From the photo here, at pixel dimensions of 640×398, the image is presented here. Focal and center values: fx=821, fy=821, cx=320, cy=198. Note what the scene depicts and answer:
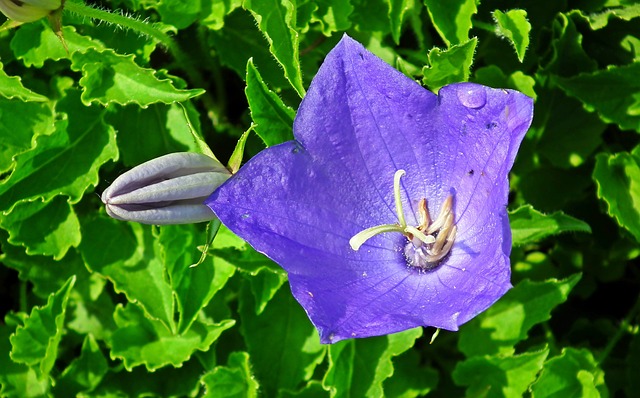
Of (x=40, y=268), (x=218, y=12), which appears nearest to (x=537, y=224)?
(x=218, y=12)

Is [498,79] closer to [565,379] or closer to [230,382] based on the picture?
[565,379]

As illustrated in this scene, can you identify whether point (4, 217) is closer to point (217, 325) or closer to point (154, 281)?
point (154, 281)

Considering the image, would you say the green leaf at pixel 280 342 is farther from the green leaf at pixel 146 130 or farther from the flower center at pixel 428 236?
the flower center at pixel 428 236

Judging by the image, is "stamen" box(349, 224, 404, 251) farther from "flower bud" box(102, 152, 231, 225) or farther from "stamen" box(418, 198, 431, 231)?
"flower bud" box(102, 152, 231, 225)

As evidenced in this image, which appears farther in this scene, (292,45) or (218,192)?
(292,45)

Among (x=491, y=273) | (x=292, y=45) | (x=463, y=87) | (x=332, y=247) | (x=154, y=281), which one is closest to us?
(x=491, y=273)

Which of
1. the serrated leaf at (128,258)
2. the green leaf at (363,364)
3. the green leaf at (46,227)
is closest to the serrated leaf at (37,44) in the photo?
the green leaf at (46,227)

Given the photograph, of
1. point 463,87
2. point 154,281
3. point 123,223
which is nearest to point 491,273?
point 463,87
